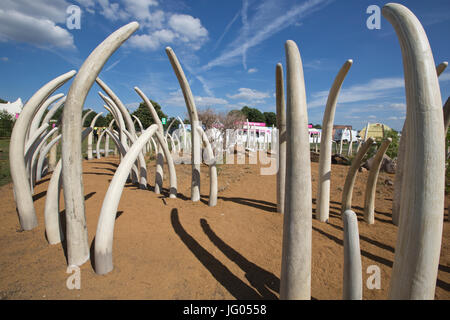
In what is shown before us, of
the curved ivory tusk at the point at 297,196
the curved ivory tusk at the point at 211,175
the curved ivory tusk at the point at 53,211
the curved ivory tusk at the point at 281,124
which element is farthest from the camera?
the curved ivory tusk at the point at 211,175

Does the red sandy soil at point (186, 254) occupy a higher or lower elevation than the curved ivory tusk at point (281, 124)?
lower

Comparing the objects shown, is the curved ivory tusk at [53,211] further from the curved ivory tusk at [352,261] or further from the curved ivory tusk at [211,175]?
the curved ivory tusk at [352,261]

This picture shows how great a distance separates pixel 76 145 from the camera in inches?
112

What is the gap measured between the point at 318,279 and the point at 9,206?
6.81m

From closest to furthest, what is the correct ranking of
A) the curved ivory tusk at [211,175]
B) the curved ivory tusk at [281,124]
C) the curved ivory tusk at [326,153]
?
1. the curved ivory tusk at [326,153]
2. the curved ivory tusk at [281,124]
3. the curved ivory tusk at [211,175]

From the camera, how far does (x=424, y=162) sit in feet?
5.40

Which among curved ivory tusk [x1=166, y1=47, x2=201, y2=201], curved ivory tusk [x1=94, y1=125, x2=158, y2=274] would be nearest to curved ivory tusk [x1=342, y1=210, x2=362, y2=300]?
curved ivory tusk [x1=94, y1=125, x2=158, y2=274]

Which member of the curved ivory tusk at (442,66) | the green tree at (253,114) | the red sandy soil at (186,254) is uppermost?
the green tree at (253,114)

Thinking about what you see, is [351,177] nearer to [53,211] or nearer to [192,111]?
[192,111]

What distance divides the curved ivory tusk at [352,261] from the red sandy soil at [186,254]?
0.81 metres

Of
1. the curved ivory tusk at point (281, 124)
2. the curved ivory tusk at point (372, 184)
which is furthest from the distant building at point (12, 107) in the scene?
the curved ivory tusk at point (372, 184)

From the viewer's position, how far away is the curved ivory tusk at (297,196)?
2.10 metres

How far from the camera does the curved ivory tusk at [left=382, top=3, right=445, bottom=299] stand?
5.36ft

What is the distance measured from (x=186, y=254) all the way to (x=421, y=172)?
3103mm
